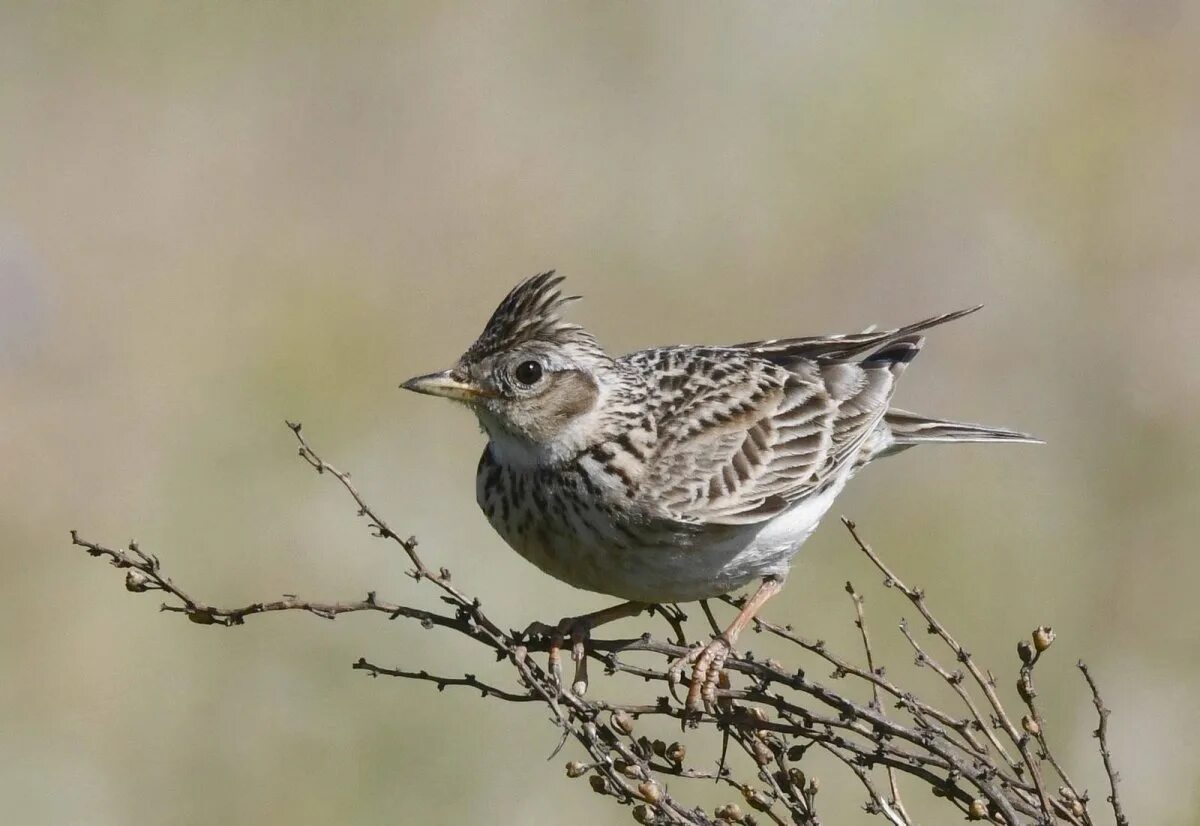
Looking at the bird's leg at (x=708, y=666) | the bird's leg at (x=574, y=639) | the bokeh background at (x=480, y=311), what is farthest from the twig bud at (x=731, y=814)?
the bokeh background at (x=480, y=311)

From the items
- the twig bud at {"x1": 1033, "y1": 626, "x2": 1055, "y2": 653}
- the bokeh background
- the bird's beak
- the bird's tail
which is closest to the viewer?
the twig bud at {"x1": 1033, "y1": 626, "x2": 1055, "y2": 653}

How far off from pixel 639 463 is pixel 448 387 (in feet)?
2.57

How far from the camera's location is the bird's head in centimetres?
601

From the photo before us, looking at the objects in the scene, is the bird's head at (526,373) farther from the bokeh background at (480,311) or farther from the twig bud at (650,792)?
the bokeh background at (480,311)

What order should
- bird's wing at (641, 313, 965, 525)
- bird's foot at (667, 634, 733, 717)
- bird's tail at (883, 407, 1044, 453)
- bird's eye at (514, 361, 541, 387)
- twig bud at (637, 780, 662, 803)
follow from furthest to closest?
1. bird's tail at (883, 407, 1044, 453)
2. bird's wing at (641, 313, 965, 525)
3. bird's eye at (514, 361, 541, 387)
4. bird's foot at (667, 634, 733, 717)
5. twig bud at (637, 780, 662, 803)

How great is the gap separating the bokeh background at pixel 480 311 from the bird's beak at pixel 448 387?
417 centimetres

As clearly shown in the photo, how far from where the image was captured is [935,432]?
24.0 feet

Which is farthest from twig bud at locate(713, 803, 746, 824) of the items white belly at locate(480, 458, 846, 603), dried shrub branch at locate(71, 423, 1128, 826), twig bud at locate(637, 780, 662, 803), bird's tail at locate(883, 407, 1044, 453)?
bird's tail at locate(883, 407, 1044, 453)

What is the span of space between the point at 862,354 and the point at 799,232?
708 centimetres

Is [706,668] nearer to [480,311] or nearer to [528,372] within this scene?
[528,372]

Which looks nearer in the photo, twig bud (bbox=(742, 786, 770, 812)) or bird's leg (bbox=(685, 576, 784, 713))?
twig bud (bbox=(742, 786, 770, 812))

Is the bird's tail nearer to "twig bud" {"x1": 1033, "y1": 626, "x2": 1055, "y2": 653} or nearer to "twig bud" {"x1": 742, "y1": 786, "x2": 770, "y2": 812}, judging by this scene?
"twig bud" {"x1": 1033, "y1": 626, "x2": 1055, "y2": 653}

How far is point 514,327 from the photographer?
19.8 ft

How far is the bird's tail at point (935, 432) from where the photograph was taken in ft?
23.7
